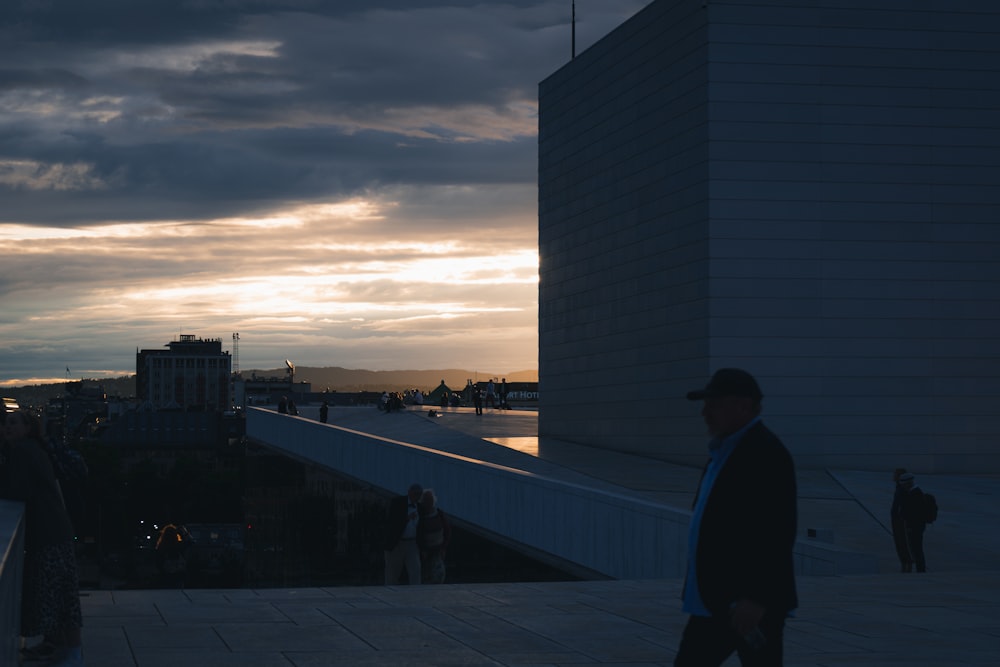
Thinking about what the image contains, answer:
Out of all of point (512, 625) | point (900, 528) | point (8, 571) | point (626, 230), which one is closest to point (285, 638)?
point (512, 625)

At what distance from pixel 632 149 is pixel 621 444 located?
1008 centimetres

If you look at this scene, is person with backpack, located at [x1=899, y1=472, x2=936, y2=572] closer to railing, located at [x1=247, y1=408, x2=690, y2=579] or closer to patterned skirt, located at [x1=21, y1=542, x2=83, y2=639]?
railing, located at [x1=247, y1=408, x2=690, y2=579]

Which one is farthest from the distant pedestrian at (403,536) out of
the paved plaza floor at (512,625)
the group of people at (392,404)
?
the group of people at (392,404)

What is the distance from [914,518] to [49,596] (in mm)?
13390

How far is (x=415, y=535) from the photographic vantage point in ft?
51.9

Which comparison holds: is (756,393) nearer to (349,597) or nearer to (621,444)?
(349,597)

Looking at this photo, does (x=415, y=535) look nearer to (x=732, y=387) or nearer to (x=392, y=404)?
(x=732, y=387)

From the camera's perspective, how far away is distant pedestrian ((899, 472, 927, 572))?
724 inches

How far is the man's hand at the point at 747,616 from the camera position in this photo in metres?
5.13

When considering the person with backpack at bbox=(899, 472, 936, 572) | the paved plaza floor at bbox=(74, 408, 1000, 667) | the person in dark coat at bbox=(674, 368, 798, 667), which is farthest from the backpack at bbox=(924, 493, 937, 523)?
the person in dark coat at bbox=(674, 368, 798, 667)

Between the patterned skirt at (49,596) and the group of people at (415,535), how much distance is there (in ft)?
23.1

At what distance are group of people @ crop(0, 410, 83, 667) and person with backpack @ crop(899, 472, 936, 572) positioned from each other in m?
13.1

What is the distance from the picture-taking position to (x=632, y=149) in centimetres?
4297

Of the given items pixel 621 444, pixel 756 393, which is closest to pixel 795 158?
pixel 621 444
